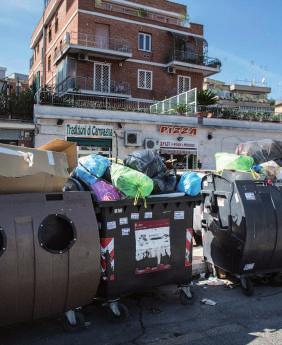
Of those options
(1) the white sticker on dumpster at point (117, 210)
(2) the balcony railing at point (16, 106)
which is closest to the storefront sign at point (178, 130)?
(2) the balcony railing at point (16, 106)

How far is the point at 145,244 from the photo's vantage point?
451cm

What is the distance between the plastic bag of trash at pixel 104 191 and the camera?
4.27 metres

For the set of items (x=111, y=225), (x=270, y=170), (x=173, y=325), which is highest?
(x=270, y=170)

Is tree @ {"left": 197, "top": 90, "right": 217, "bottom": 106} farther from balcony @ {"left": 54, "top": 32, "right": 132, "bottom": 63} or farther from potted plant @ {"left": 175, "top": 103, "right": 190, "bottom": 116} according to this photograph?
balcony @ {"left": 54, "top": 32, "right": 132, "bottom": 63}

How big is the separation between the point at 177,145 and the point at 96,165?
1803cm

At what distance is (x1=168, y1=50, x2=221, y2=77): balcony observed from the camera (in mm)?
32781

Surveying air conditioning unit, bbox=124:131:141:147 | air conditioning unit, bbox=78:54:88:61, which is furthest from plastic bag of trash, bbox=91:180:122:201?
air conditioning unit, bbox=78:54:88:61

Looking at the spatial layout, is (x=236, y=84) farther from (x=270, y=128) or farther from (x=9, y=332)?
(x=9, y=332)

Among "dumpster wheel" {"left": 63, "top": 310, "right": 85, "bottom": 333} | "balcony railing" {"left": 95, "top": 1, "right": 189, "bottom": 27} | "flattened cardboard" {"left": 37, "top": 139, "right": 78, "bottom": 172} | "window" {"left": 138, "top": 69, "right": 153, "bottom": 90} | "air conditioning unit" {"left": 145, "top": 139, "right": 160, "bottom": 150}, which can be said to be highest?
"balcony railing" {"left": 95, "top": 1, "right": 189, "bottom": 27}

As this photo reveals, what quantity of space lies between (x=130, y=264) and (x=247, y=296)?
1.60 m

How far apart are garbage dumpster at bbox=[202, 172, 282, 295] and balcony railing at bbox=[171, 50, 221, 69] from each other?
28632mm

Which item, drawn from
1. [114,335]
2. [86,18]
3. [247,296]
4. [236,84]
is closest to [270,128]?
[86,18]

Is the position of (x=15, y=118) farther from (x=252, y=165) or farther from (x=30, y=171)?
(x=30, y=171)

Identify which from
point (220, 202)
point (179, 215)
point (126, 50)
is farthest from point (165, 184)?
point (126, 50)
